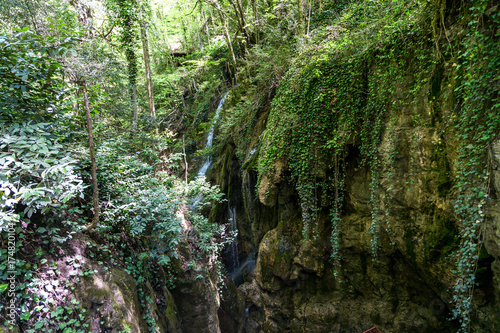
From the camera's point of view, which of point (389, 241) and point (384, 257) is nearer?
point (389, 241)

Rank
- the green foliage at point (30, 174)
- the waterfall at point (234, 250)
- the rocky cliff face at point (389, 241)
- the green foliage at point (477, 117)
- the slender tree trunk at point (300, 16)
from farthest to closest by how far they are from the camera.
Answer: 1. the waterfall at point (234, 250)
2. the slender tree trunk at point (300, 16)
3. the rocky cliff face at point (389, 241)
4. the green foliage at point (477, 117)
5. the green foliage at point (30, 174)

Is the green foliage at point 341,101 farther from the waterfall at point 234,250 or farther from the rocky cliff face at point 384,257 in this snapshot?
the waterfall at point 234,250

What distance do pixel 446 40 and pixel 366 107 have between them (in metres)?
1.42

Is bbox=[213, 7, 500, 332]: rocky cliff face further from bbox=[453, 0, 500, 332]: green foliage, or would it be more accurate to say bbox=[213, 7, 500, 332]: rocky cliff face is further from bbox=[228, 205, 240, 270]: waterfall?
bbox=[228, 205, 240, 270]: waterfall

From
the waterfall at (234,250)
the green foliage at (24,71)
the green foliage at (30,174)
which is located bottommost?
the waterfall at (234,250)

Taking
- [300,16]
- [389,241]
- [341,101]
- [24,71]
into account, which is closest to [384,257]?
[389,241]

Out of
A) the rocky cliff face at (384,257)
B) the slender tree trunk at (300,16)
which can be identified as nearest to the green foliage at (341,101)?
the rocky cliff face at (384,257)

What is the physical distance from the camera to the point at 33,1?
6410mm

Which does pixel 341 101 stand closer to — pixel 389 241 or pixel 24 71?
pixel 389 241

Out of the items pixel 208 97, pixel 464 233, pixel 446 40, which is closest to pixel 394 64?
pixel 446 40

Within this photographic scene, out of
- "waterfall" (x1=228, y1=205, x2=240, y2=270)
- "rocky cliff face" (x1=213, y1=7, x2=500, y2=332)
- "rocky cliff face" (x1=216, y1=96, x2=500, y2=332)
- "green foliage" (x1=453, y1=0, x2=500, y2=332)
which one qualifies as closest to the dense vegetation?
"green foliage" (x1=453, y1=0, x2=500, y2=332)

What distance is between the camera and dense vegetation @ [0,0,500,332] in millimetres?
2404

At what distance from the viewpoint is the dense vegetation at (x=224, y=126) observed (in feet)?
7.89

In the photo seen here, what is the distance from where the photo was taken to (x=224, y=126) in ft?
27.8
